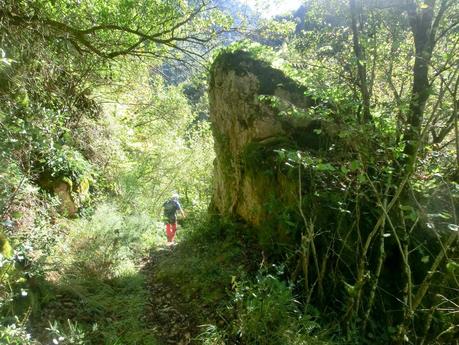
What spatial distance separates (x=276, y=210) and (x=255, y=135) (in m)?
1.44

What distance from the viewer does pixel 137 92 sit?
11906 millimetres

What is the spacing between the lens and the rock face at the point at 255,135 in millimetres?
5172

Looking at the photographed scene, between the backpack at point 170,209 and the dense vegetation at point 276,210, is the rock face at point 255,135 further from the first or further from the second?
the backpack at point 170,209

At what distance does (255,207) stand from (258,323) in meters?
2.29

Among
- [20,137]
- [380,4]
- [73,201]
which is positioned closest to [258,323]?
[20,137]

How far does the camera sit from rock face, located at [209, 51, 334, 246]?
5.17 m

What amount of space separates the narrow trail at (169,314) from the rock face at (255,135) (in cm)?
159

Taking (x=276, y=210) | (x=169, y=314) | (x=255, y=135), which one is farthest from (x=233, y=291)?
(x=255, y=135)

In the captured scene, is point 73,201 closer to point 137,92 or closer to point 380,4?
A: point 137,92

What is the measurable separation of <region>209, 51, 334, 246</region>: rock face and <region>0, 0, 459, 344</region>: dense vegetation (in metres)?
0.23

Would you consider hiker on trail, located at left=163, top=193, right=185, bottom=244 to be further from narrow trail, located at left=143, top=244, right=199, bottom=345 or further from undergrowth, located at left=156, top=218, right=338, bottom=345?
narrow trail, located at left=143, top=244, right=199, bottom=345

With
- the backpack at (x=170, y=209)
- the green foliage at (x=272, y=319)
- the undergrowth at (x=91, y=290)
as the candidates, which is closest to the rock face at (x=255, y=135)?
the green foliage at (x=272, y=319)

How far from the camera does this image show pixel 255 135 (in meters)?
5.76

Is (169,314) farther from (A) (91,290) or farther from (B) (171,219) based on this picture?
(B) (171,219)
